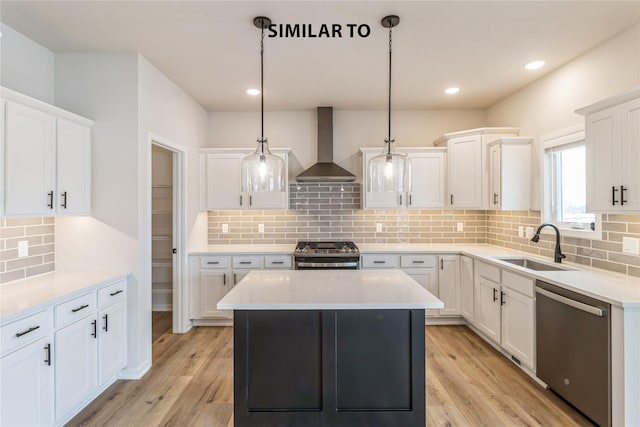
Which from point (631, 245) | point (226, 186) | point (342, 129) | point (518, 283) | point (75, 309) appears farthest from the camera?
point (342, 129)

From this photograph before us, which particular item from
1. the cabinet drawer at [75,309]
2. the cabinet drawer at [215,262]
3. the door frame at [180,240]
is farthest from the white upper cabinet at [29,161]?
the cabinet drawer at [215,262]

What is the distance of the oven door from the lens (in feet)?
11.8

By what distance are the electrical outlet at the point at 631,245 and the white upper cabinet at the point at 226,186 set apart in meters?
3.19

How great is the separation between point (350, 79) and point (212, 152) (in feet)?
6.36

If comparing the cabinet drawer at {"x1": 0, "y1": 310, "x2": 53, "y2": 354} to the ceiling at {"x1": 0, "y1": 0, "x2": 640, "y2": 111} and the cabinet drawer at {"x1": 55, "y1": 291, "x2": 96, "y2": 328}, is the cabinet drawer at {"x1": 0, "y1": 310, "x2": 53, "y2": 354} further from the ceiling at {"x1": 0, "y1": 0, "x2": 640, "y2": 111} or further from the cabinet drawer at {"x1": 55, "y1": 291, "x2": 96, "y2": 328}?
the ceiling at {"x1": 0, "y1": 0, "x2": 640, "y2": 111}

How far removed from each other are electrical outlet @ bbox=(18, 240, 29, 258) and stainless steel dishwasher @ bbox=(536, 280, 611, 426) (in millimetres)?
3882

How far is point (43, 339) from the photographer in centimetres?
190

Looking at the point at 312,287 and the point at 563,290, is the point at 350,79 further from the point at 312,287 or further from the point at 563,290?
the point at 563,290

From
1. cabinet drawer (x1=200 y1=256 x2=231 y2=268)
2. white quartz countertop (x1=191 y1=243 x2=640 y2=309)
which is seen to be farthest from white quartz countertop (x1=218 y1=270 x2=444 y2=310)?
cabinet drawer (x1=200 y1=256 x2=231 y2=268)

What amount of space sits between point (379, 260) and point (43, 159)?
125 inches

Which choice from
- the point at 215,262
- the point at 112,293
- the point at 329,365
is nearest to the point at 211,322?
the point at 215,262

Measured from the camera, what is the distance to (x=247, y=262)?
3736mm

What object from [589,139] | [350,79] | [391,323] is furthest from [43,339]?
[589,139]

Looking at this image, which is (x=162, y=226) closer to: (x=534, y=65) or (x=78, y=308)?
(x=78, y=308)
